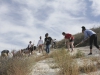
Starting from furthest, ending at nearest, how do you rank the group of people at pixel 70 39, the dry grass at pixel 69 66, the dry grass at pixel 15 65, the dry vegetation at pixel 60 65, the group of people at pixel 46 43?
the group of people at pixel 46 43
the group of people at pixel 70 39
the dry grass at pixel 15 65
the dry vegetation at pixel 60 65
the dry grass at pixel 69 66

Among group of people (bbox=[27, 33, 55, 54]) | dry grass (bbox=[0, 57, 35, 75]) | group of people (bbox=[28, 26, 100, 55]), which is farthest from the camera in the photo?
group of people (bbox=[27, 33, 55, 54])

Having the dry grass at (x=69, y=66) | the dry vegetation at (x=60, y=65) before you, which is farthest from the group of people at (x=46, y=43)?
the dry grass at (x=69, y=66)

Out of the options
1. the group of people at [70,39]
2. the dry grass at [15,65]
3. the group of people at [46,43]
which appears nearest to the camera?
the dry grass at [15,65]

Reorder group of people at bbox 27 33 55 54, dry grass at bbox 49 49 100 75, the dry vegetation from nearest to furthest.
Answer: dry grass at bbox 49 49 100 75 < the dry vegetation < group of people at bbox 27 33 55 54

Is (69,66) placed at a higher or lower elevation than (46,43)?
lower

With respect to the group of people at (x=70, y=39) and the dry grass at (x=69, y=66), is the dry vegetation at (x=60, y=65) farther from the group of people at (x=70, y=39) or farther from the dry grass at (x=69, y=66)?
the group of people at (x=70, y=39)

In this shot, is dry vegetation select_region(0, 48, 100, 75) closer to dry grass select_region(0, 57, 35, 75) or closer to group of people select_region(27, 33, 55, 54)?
dry grass select_region(0, 57, 35, 75)

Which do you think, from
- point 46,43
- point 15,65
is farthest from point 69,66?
point 46,43

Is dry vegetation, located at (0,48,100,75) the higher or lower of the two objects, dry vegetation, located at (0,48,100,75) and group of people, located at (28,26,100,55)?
the lower

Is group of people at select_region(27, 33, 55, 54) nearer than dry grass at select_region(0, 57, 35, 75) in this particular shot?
No

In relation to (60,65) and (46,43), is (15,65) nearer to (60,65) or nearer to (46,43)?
(60,65)

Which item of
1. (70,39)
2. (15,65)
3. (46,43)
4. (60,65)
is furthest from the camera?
(46,43)

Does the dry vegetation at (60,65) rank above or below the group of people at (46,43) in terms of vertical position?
below

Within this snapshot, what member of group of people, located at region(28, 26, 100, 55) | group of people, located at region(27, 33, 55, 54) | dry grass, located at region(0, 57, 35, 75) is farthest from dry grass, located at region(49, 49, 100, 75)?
group of people, located at region(27, 33, 55, 54)
